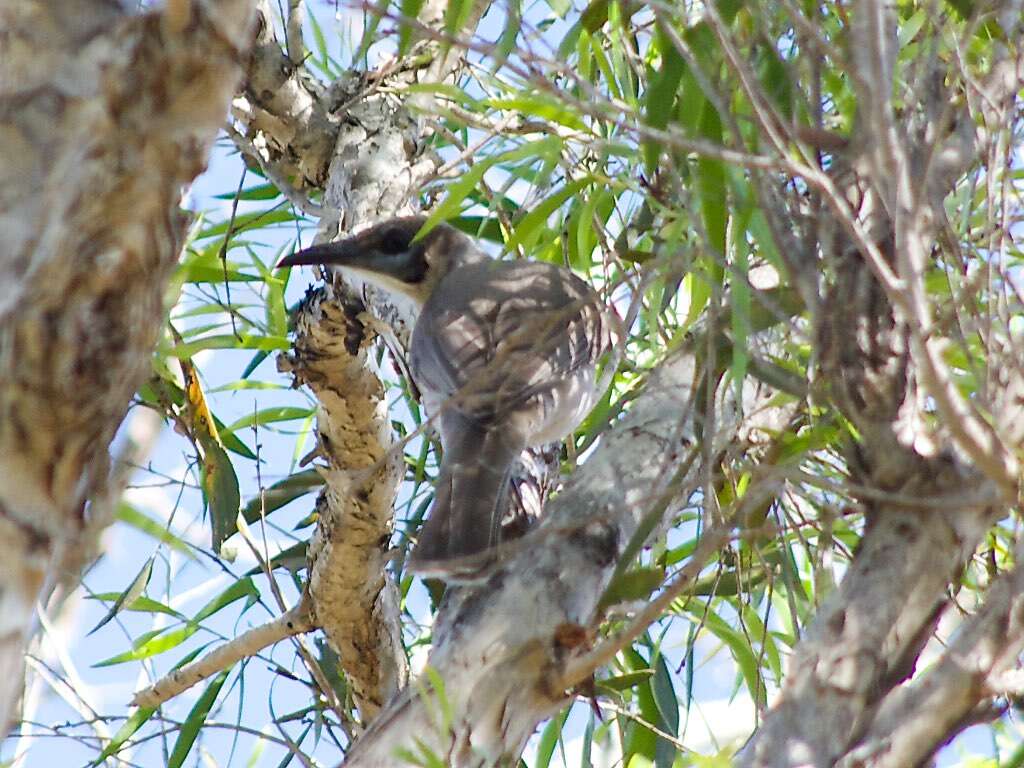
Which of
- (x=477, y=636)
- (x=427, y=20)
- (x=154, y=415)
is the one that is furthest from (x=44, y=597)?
(x=427, y=20)

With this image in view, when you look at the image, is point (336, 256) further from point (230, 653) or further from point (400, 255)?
point (230, 653)

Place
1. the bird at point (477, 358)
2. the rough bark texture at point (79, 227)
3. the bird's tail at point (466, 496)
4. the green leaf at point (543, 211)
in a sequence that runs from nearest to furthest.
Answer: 1. the rough bark texture at point (79, 227)
2. the green leaf at point (543, 211)
3. the bird's tail at point (466, 496)
4. the bird at point (477, 358)

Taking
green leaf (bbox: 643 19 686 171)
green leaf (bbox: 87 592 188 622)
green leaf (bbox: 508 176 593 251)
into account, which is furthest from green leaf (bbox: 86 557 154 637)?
green leaf (bbox: 643 19 686 171)

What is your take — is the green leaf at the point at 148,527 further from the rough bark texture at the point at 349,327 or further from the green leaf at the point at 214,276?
the green leaf at the point at 214,276

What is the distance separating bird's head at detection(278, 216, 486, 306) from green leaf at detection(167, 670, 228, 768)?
3.83ft

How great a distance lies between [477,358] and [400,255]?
397 millimetres

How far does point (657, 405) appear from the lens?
247 centimetres

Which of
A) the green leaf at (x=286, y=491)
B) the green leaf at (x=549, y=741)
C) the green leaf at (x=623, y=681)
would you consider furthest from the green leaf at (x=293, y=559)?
the green leaf at (x=623, y=681)

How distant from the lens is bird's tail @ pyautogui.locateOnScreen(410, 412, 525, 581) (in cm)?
272

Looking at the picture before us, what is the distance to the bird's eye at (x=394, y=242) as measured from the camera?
11.8 feet

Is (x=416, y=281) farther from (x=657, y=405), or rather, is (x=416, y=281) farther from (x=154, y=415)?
(x=657, y=405)

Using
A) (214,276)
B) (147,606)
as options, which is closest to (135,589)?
(147,606)

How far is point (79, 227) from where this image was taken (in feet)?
3.26

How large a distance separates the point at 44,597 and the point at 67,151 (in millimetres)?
353
